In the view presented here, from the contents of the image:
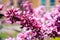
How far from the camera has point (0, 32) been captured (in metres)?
4.81

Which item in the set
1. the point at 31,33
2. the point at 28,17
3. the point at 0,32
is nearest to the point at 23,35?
the point at 31,33

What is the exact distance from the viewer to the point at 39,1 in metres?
16.6

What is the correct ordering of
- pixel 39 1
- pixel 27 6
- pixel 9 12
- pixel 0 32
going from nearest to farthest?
pixel 9 12 < pixel 27 6 < pixel 0 32 < pixel 39 1

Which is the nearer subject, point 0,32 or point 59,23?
point 59,23

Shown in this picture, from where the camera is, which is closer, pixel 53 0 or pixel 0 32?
pixel 0 32

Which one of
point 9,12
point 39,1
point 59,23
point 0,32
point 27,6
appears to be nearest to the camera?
point 9,12

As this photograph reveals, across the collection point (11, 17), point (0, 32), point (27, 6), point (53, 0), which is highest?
point (11, 17)

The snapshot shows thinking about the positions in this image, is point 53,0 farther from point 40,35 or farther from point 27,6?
point 40,35

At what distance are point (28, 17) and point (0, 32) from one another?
10.7 feet

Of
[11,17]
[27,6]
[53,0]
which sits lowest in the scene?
[53,0]

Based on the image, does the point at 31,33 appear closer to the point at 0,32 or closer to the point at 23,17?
the point at 23,17


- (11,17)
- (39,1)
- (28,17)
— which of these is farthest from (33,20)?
(39,1)

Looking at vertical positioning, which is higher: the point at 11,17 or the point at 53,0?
the point at 11,17

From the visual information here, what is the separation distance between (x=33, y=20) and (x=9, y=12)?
6.4 inches
